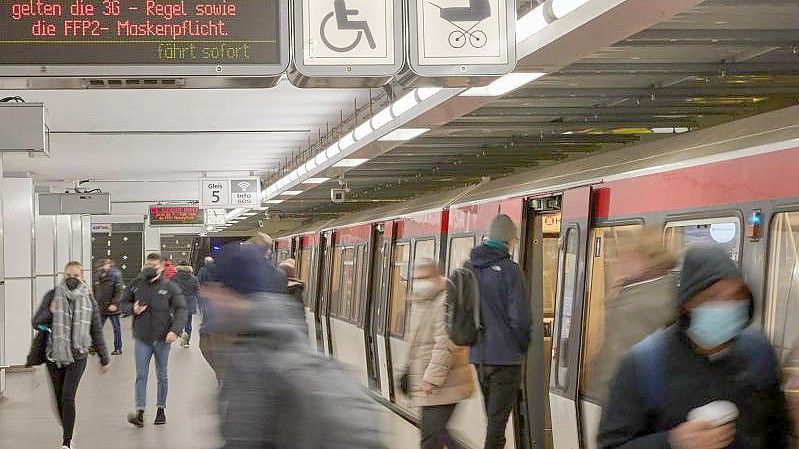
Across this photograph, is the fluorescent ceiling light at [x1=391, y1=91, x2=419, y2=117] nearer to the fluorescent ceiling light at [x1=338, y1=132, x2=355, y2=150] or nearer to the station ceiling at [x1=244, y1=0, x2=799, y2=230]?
the station ceiling at [x1=244, y1=0, x2=799, y2=230]

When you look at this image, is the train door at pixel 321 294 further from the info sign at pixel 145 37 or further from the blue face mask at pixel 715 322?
the blue face mask at pixel 715 322

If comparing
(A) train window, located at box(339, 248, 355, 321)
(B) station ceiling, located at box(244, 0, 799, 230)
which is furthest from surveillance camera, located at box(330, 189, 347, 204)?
(B) station ceiling, located at box(244, 0, 799, 230)

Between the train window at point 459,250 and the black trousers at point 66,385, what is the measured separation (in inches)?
143

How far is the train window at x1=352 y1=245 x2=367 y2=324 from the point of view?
671 inches

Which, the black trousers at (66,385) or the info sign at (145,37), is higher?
the info sign at (145,37)

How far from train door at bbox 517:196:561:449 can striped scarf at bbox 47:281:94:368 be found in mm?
3759

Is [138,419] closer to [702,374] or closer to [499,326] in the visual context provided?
[499,326]

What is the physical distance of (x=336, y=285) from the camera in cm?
2003

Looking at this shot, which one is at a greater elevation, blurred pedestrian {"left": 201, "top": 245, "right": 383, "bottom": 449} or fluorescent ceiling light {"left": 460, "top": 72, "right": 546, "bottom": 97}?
fluorescent ceiling light {"left": 460, "top": 72, "right": 546, "bottom": 97}

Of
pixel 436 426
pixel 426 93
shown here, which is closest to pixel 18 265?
pixel 426 93

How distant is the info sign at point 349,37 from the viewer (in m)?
6.08

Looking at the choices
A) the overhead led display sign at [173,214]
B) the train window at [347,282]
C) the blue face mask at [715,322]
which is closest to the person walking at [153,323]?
the train window at [347,282]

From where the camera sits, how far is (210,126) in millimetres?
16891

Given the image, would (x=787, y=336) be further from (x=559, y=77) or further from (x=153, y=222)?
(x=153, y=222)
